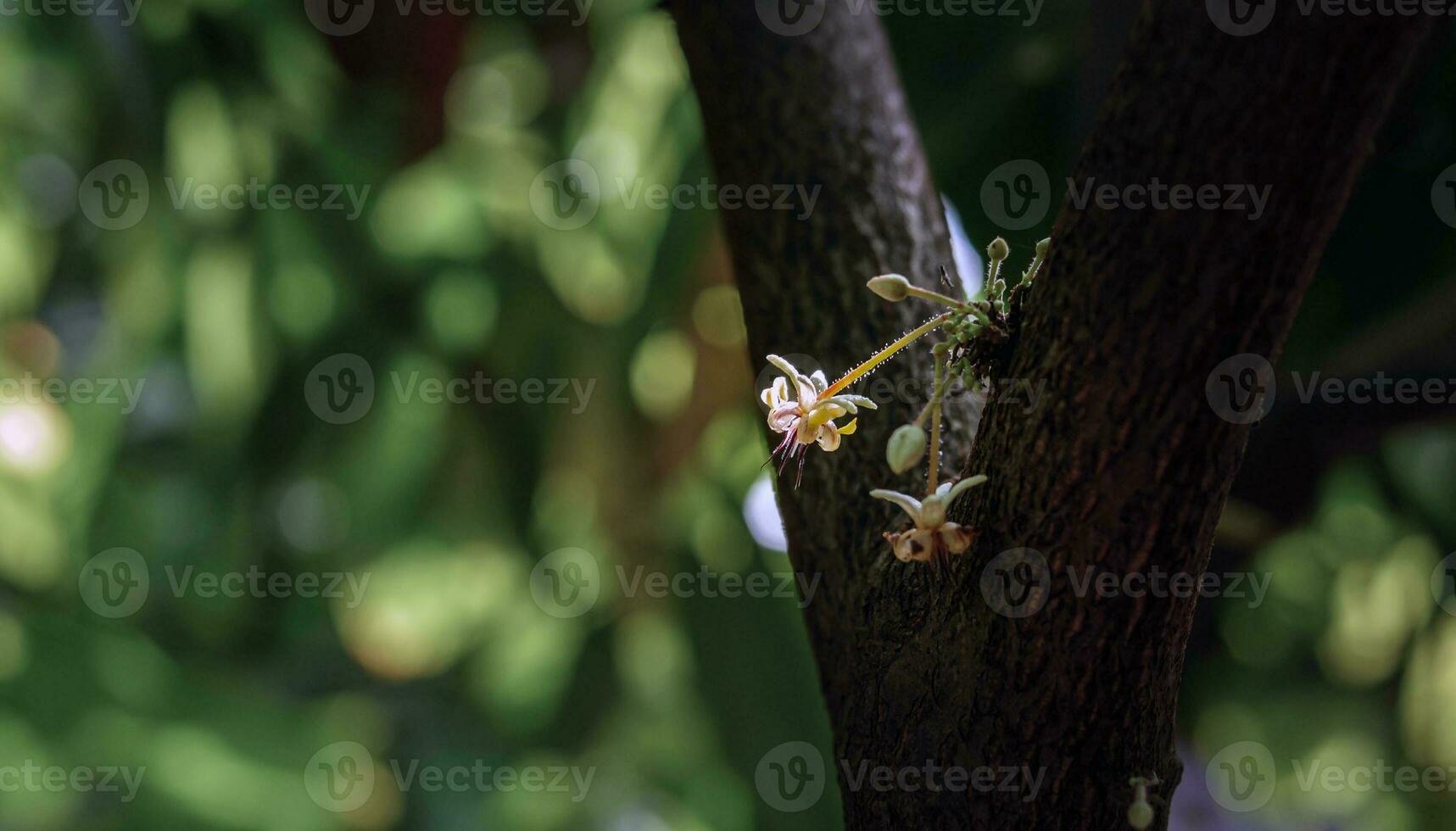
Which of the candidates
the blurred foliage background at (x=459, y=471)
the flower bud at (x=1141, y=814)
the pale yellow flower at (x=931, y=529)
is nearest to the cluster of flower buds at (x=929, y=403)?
the pale yellow flower at (x=931, y=529)

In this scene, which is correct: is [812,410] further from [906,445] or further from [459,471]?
[459,471]

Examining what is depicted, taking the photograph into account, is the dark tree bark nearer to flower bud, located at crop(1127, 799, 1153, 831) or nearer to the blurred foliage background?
flower bud, located at crop(1127, 799, 1153, 831)

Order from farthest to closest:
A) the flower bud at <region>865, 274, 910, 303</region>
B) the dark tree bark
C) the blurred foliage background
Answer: the blurred foliage background < the flower bud at <region>865, 274, 910, 303</region> < the dark tree bark

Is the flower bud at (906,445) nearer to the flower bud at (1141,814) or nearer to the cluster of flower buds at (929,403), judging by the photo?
the cluster of flower buds at (929,403)

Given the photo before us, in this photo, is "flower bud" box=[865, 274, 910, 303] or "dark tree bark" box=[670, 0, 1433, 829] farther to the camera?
"flower bud" box=[865, 274, 910, 303]

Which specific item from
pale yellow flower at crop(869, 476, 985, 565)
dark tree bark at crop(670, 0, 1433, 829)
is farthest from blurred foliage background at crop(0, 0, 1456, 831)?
pale yellow flower at crop(869, 476, 985, 565)

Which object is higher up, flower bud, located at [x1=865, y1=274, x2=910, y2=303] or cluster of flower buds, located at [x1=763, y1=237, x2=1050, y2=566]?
flower bud, located at [x1=865, y1=274, x2=910, y2=303]

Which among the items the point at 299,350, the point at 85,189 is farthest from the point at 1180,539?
the point at 85,189

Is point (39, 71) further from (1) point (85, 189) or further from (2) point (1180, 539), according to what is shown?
(2) point (1180, 539)
